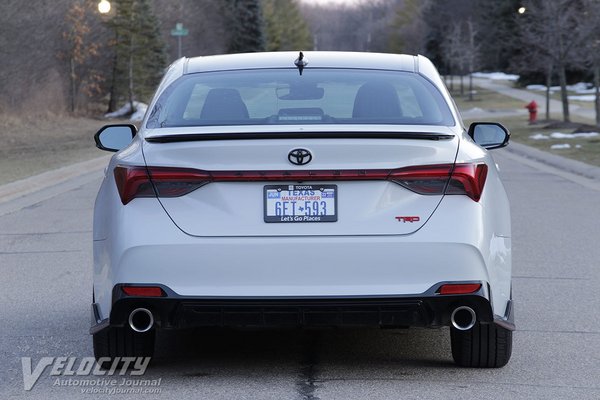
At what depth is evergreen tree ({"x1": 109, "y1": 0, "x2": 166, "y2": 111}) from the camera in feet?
178

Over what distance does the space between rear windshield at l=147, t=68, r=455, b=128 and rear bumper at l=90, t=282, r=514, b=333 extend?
0.99 meters

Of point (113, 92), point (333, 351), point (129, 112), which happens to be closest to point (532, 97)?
point (129, 112)

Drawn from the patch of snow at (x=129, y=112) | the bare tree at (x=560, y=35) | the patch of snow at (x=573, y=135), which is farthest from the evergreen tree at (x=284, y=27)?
the patch of snow at (x=573, y=135)

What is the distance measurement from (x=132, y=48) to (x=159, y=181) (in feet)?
167

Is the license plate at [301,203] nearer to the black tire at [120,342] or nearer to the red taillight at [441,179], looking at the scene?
the red taillight at [441,179]

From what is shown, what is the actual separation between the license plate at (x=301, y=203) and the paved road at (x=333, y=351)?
2.72 feet

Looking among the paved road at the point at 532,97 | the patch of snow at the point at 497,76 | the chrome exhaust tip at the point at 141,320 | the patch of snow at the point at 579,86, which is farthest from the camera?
the patch of snow at the point at 497,76

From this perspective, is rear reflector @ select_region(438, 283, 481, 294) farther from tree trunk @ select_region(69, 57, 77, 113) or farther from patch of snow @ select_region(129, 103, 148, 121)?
tree trunk @ select_region(69, 57, 77, 113)

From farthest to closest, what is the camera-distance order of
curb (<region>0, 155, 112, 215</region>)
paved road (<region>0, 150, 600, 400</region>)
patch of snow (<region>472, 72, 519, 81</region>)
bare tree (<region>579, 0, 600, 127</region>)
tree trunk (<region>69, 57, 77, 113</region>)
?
patch of snow (<region>472, 72, 519, 81</region>) → tree trunk (<region>69, 57, 77, 113</region>) → bare tree (<region>579, 0, 600, 127</region>) → curb (<region>0, 155, 112, 215</region>) → paved road (<region>0, 150, 600, 400</region>)

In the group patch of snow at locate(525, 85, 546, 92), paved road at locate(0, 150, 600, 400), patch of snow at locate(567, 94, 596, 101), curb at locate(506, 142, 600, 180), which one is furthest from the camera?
patch of snow at locate(525, 85, 546, 92)

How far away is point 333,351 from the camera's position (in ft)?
20.9

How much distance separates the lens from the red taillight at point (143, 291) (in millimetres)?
5270

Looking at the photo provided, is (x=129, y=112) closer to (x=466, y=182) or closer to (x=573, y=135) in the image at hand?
(x=573, y=135)

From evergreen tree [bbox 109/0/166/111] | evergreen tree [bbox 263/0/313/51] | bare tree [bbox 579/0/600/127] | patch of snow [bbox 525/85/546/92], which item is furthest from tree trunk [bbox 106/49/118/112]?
evergreen tree [bbox 263/0/313/51]
